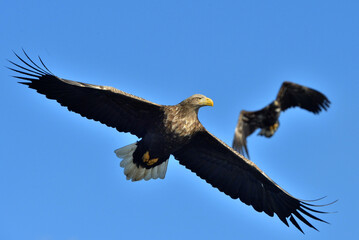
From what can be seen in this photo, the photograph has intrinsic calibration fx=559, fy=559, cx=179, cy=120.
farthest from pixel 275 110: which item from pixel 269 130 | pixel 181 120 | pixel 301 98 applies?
pixel 181 120

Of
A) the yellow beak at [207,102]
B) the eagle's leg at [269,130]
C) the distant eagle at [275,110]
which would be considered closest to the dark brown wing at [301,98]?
the distant eagle at [275,110]

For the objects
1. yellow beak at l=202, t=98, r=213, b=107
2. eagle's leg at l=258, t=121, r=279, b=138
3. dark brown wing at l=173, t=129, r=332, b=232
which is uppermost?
eagle's leg at l=258, t=121, r=279, b=138

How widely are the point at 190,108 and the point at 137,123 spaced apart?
2.75 feet

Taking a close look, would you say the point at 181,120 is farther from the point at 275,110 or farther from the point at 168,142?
the point at 275,110

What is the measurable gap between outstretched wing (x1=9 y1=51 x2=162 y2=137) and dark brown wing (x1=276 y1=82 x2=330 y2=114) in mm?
7912

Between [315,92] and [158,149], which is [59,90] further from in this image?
[315,92]

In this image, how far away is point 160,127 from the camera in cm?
789

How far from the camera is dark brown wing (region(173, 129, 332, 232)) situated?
8.78 m

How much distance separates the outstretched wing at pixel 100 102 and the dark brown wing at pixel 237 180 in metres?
1.03

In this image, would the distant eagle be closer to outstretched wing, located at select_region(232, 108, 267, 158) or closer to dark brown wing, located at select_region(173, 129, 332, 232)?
outstretched wing, located at select_region(232, 108, 267, 158)

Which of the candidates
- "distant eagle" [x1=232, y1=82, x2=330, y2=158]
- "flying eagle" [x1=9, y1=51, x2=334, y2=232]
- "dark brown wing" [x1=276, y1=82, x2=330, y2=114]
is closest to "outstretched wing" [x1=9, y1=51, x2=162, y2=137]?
"flying eagle" [x1=9, y1=51, x2=334, y2=232]

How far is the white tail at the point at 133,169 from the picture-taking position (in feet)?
28.3

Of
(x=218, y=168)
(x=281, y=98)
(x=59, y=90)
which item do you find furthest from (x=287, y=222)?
(x=281, y=98)

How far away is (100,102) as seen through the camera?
7973 millimetres
